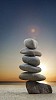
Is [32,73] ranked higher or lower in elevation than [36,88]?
higher

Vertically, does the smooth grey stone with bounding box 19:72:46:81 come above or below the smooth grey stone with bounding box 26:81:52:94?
above

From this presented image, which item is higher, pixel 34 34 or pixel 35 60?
pixel 34 34

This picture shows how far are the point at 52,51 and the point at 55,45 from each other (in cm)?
16

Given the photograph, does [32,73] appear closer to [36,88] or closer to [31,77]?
[31,77]

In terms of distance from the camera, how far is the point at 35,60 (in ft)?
Result: 15.8

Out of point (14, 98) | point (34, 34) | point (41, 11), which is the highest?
point (41, 11)

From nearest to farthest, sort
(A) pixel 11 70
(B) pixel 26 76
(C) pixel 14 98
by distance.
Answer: (C) pixel 14 98
(B) pixel 26 76
(A) pixel 11 70

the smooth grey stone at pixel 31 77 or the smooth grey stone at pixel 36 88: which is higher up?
the smooth grey stone at pixel 31 77

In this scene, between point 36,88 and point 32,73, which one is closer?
point 36,88

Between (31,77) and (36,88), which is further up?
(31,77)

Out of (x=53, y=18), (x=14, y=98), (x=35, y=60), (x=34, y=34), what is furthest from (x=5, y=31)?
(x=14, y=98)

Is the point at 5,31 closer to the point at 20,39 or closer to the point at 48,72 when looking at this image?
the point at 20,39

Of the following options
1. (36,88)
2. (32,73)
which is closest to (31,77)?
(32,73)

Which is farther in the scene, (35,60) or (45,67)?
(45,67)
